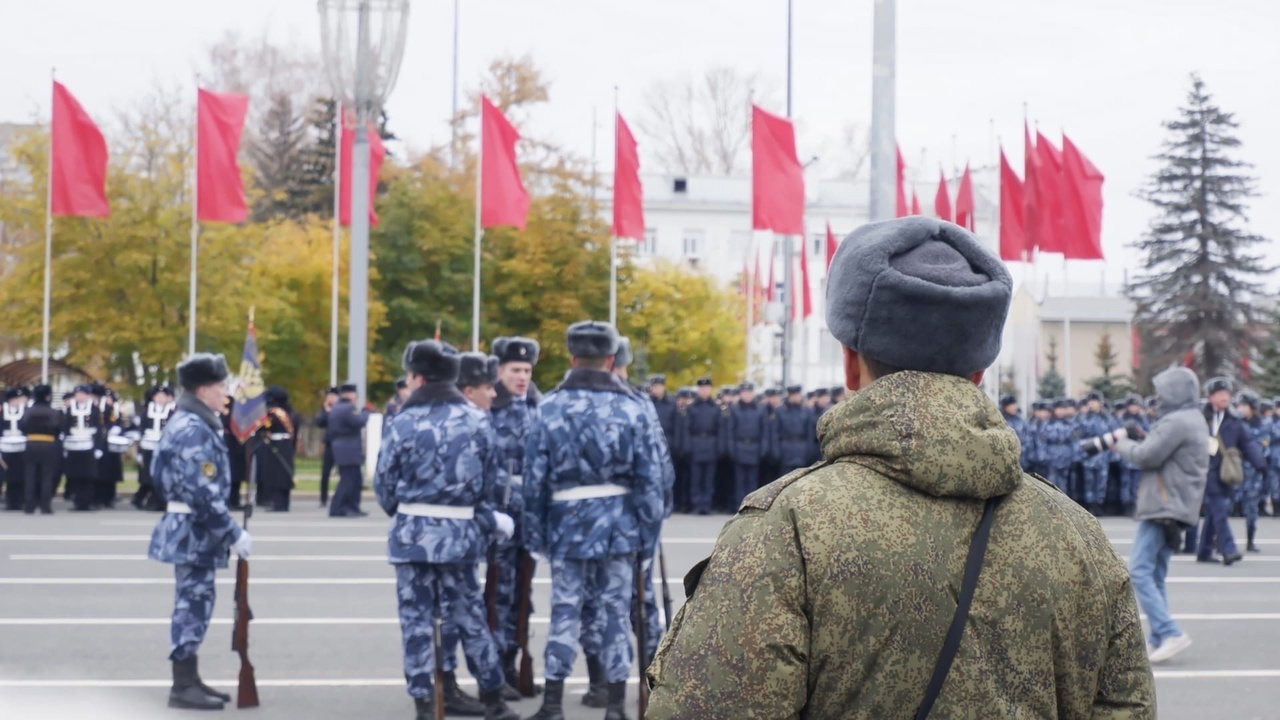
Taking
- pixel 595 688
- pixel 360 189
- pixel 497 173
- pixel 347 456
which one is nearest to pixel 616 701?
pixel 595 688

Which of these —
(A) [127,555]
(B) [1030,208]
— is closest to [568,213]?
(B) [1030,208]

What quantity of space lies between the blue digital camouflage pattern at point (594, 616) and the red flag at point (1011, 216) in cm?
2382

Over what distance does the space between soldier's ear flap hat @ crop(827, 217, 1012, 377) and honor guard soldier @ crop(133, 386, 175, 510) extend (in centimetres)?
1960

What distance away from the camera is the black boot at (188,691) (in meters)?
7.93

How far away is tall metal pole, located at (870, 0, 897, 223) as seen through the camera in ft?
39.1

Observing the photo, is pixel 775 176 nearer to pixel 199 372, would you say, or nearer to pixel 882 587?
pixel 199 372

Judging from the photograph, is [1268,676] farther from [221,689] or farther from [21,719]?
[21,719]

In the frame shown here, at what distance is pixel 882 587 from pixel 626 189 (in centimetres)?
2547

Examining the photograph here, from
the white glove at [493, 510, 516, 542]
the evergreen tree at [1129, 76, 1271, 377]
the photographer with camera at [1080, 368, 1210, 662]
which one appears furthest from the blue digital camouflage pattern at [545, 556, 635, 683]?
the evergreen tree at [1129, 76, 1271, 377]

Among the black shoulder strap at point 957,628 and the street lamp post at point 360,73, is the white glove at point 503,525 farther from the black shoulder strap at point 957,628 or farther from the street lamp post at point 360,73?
the street lamp post at point 360,73

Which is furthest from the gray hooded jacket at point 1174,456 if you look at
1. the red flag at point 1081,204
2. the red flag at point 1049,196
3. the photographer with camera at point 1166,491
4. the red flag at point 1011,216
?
the red flag at point 1011,216

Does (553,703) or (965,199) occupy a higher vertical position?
(965,199)

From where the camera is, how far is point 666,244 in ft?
277

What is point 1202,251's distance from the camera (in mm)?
53500
